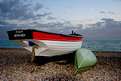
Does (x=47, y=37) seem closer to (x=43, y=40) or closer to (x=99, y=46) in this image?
(x=43, y=40)

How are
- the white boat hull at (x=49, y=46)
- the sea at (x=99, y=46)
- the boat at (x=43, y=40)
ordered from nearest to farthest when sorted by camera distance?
the boat at (x=43, y=40)
the white boat hull at (x=49, y=46)
the sea at (x=99, y=46)

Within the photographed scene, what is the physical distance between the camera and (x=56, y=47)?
6531 mm

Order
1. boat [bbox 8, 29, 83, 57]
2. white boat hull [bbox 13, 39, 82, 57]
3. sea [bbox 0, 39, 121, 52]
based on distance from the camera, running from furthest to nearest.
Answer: sea [bbox 0, 39, 121, 52], white boat hull [bbox 13, 39, 82, 57], boat [bbox 8, 29, 83, 57]

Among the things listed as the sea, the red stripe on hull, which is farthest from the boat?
the sea

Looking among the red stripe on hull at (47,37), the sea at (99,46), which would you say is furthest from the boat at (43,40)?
the sea at (99,46)

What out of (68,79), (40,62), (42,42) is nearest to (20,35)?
(42,42)

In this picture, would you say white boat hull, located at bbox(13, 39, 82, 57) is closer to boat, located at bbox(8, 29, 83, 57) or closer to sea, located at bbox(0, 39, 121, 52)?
boat, located at bbox(8, 29, 83, 57)

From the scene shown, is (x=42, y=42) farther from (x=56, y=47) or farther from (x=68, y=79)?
(x=68, y=79)

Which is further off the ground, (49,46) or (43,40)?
(43,40)

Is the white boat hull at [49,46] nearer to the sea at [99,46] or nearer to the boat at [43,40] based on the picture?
the boat at [43,40]

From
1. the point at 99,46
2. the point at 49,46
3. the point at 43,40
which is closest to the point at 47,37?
the point at 43,40

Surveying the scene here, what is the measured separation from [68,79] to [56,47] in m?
1.91

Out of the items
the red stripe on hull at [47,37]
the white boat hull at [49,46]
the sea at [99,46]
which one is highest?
the red stripe on hull at [47,37]

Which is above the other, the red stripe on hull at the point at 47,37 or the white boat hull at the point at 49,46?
the red stripe on hull at the point at 47,37
